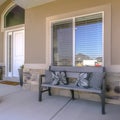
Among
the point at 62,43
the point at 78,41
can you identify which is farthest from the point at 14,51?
the point at 78,41

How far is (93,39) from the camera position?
348cm

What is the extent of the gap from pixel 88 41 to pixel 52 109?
181 cm

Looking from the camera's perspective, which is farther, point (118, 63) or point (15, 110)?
point (118, 63)

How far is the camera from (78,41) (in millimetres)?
3688

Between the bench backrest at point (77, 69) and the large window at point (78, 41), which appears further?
the large window at point (78, 41)

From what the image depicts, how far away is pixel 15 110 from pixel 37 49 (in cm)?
198

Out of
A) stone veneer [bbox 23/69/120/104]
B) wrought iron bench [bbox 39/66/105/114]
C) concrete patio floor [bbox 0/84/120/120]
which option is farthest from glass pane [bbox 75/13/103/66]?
concrete patio floor [bbox 0/84/120/120]

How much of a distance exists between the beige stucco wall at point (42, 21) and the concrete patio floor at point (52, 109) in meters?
1.09

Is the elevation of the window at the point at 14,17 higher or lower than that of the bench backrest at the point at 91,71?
higher

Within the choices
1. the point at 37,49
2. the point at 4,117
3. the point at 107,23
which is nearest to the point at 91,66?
the point at 107,23

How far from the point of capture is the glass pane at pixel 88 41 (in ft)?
11.2

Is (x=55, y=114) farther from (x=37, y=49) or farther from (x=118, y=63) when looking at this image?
(x=37, y=49)

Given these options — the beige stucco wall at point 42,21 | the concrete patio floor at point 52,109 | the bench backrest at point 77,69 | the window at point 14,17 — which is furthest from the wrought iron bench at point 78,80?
the window at point 14,17

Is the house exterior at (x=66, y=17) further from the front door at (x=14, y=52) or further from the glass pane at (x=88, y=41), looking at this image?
the front door at (x=14, y=52)
